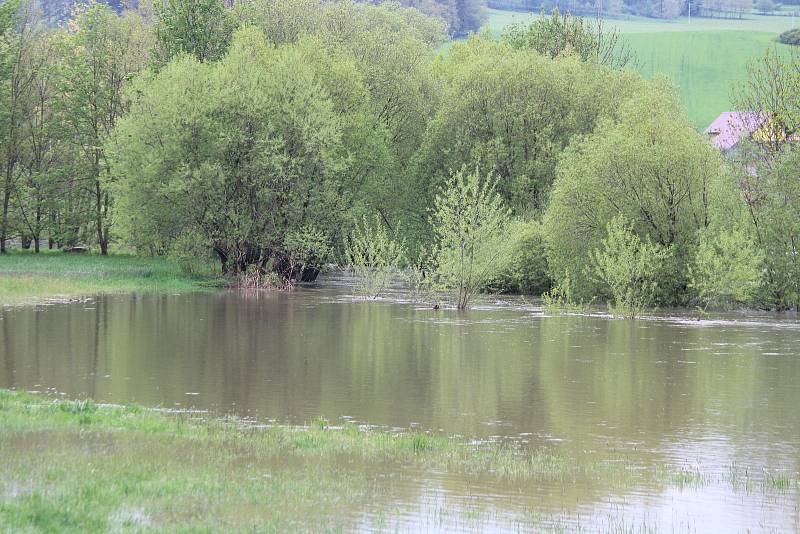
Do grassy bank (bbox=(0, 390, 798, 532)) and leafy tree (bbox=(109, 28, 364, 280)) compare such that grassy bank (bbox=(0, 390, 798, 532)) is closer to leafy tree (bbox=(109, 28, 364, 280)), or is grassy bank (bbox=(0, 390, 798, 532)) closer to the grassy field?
leafy tree (bbox=(109, 28, 364, 280))

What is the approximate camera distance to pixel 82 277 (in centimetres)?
5712

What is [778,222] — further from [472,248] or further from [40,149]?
[40,149]

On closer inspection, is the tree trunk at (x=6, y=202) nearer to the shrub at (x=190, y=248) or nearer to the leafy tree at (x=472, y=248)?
the shrub at (x=190, y=248)

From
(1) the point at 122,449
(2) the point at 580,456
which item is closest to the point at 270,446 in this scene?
(1) the point at 122,449

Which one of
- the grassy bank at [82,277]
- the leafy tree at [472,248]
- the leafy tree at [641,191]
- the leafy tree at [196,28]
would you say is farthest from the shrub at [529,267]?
the leafy tree at [196,28]

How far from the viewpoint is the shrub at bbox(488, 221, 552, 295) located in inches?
2122

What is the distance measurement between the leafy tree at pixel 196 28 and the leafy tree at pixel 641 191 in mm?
31667

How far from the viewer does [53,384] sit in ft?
77.3

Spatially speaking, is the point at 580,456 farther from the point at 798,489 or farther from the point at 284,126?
the point at 284,126

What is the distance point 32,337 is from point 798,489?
79.6ft

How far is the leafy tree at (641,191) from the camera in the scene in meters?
47.6

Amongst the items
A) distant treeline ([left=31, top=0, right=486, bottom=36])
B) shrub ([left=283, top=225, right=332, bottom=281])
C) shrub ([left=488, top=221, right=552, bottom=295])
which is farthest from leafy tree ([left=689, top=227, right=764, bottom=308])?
distant treeline ([left=31, top=0, right=486, bottom=36])

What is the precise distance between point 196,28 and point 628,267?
39.4 metres

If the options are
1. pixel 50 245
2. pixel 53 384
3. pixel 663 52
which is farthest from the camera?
pixel 663 52
